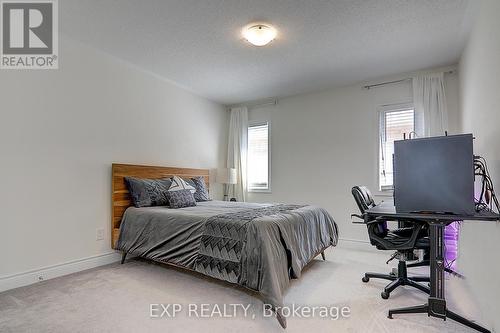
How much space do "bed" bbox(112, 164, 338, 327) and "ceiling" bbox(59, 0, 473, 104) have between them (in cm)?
155

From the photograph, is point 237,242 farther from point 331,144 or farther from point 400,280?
point 331,144

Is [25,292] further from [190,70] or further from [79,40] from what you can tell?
[190,70]

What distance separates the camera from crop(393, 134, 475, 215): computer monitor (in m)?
1.59

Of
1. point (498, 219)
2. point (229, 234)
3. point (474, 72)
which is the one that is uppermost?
point (474, 72)

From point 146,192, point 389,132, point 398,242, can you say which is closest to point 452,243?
point 398,242

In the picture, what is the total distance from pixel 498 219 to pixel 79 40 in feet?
13.2

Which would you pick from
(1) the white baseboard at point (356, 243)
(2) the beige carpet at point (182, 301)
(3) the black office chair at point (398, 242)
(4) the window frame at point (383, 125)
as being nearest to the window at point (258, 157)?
(1) the white baseboard at point (356, 243)

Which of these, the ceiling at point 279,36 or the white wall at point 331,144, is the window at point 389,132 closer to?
the white wall at point 331,144

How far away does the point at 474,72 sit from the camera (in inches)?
97.4

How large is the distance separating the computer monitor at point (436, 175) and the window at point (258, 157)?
3240 millimetres

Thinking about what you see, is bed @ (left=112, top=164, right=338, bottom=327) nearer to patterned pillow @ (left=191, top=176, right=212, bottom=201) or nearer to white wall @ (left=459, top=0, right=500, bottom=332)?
patterned pillow @ (left=191, top=176, right=212, bottom=201)

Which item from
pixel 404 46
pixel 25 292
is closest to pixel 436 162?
pixel 404 46

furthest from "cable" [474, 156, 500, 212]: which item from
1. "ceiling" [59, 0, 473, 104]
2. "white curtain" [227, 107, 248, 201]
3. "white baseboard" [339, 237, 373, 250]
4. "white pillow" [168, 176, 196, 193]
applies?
"white curtain" [227, 107, 248, 201]

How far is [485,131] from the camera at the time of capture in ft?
6.77
